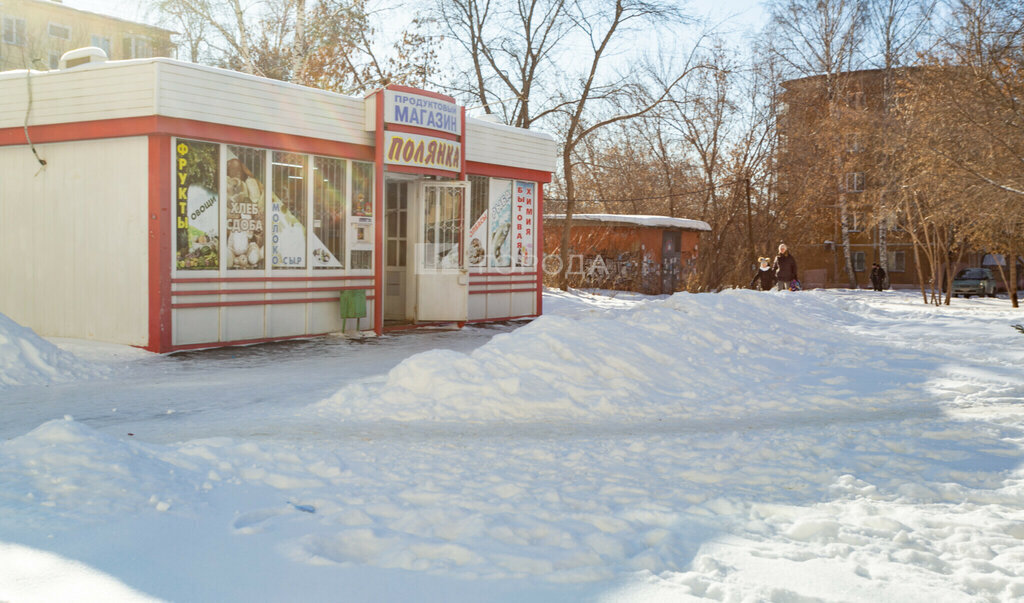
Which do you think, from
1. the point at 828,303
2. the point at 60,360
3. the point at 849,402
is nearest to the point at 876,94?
the point at 828,303

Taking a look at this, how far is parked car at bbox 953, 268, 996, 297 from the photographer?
37594 millimetres

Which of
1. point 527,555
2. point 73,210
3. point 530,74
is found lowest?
point 527,555

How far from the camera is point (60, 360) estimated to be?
30.4 feet

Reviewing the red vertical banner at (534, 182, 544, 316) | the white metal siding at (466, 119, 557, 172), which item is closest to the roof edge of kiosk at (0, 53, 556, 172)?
the white metal siding at (466, 119, 557, 172)

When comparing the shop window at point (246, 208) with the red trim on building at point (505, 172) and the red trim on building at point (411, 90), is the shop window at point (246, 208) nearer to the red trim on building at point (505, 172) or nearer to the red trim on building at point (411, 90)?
the red trim on building at point (411, 90)

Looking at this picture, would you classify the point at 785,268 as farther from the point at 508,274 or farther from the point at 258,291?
the point at 258,291

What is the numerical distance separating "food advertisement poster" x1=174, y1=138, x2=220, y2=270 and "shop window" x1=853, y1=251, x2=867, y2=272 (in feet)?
146

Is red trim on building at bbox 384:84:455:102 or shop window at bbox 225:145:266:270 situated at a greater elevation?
red trim on building at bbox 384:84:455:102

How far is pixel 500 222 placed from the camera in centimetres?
1728

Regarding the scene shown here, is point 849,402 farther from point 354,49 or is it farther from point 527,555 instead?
point 354,49

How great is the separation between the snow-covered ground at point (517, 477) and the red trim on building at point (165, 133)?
10.4 feet

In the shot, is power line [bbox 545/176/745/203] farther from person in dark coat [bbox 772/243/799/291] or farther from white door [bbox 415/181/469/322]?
white door [bbox 415/181/469/322]

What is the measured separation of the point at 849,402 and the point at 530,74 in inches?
939

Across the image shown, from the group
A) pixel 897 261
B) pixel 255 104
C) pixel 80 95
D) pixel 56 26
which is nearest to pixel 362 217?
pixel 255 104
